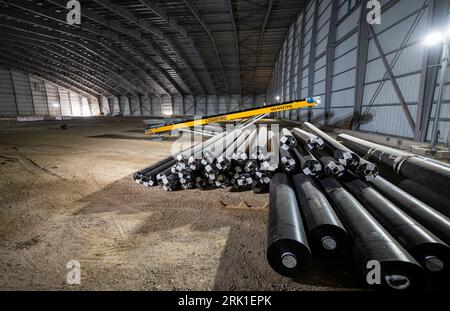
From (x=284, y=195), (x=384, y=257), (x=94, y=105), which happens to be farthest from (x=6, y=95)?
(x=384, y=257)

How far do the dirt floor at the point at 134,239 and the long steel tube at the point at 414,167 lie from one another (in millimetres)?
1508

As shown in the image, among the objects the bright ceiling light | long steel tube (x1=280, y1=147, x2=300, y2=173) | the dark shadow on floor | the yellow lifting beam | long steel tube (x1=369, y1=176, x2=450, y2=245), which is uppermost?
the bright ceiling light

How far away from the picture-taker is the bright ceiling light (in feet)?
19.2

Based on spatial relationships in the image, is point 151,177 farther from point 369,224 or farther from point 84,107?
point 84,107

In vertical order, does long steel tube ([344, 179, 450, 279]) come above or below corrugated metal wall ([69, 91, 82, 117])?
below

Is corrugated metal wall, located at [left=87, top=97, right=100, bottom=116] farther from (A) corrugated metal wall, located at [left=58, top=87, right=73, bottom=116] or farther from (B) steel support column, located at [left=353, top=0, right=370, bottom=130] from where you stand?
(B) steel support column, located at [left=353, top=0, right=370, bottom=130]

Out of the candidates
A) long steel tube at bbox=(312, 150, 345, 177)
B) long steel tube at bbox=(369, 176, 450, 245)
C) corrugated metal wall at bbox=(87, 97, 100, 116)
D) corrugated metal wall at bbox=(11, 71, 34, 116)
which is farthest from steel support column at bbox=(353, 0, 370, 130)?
corrugated metal wall at bbox=(87, 97, 100, 116)

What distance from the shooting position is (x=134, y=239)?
9.86 feet

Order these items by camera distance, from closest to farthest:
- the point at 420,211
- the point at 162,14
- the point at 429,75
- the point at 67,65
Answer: the point at 420,211 < the point at 429,75 < the point at 162,14 < the point at 67,65

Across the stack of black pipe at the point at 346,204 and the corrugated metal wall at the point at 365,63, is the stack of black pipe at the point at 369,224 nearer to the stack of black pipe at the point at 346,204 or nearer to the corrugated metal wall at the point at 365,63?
the stack of black pipe at the point at 346,204

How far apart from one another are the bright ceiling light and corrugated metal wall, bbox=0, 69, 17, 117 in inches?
1941

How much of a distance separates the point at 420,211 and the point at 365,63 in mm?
9533

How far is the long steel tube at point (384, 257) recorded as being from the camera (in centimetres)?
183
